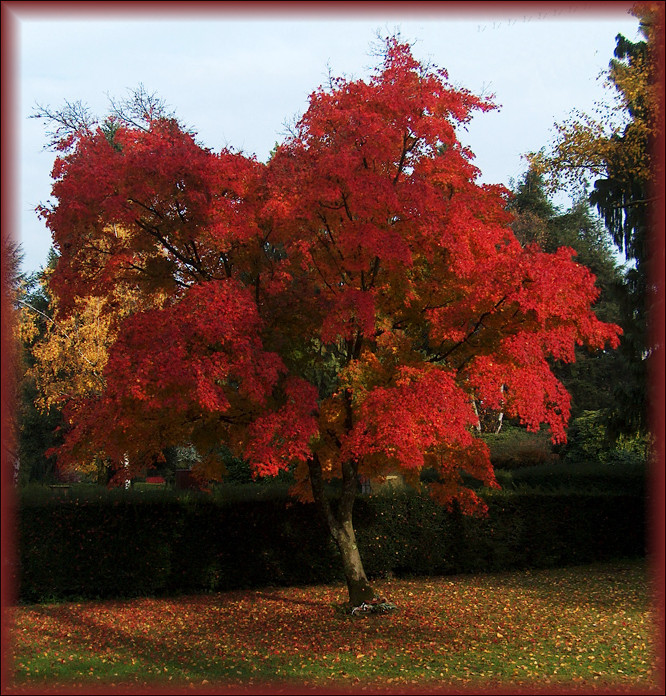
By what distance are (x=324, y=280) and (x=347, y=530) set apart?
380 centimetres

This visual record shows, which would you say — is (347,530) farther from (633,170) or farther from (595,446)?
(595,446)

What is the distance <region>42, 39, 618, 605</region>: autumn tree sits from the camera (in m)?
8.69

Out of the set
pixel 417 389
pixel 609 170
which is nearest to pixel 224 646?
pixel 417 389

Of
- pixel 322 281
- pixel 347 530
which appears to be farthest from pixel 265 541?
pixel 322 281

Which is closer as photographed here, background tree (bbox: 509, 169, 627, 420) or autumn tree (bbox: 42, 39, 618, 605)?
autumn tree (bbox: 42, 39, 618, 605)

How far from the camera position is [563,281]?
8.80 meters

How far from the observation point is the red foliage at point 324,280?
868 centimetres

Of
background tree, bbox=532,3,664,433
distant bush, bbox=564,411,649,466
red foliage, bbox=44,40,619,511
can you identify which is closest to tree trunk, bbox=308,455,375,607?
red foliage, bbox=44,40,619,511

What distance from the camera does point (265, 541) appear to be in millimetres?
13516

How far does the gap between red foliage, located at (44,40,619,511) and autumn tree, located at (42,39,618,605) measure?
0.09 feet

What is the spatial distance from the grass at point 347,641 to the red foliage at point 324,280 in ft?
7.39

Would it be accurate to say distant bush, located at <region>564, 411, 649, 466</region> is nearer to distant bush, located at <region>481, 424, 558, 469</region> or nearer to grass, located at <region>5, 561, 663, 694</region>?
distant bush, located at <region>481, 424, 558, 469</region>

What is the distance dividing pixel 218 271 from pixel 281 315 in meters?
1.25

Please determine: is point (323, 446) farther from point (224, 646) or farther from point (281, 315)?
point (224, 646)
